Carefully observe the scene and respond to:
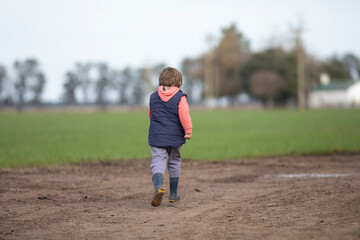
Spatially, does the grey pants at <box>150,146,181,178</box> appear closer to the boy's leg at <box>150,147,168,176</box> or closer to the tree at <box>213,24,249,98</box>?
the boy's leg at <box>150,147,168,176</box>

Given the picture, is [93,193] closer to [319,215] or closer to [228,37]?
[319,215]

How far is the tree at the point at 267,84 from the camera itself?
7556cm

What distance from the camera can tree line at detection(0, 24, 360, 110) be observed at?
3130 inches

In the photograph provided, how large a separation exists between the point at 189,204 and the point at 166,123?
1133mm

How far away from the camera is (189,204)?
6.35m

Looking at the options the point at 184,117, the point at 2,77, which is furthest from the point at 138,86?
the point at 184,117

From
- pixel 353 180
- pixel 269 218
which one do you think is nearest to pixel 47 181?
pixel 269 218

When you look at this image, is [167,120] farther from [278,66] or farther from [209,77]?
[209,77]

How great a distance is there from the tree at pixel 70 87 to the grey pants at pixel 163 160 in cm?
9613

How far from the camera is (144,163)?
38.5 ft

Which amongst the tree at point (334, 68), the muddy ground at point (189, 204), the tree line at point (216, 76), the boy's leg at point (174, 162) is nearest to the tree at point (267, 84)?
the tree line at point (216, 76)

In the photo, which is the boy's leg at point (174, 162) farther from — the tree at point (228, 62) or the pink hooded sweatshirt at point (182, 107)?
the tree at point (228, 62)

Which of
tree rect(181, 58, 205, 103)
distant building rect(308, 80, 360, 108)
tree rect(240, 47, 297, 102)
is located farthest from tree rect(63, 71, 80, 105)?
distant building rect(308, 80, 360, 108)

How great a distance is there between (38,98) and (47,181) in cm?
9226
